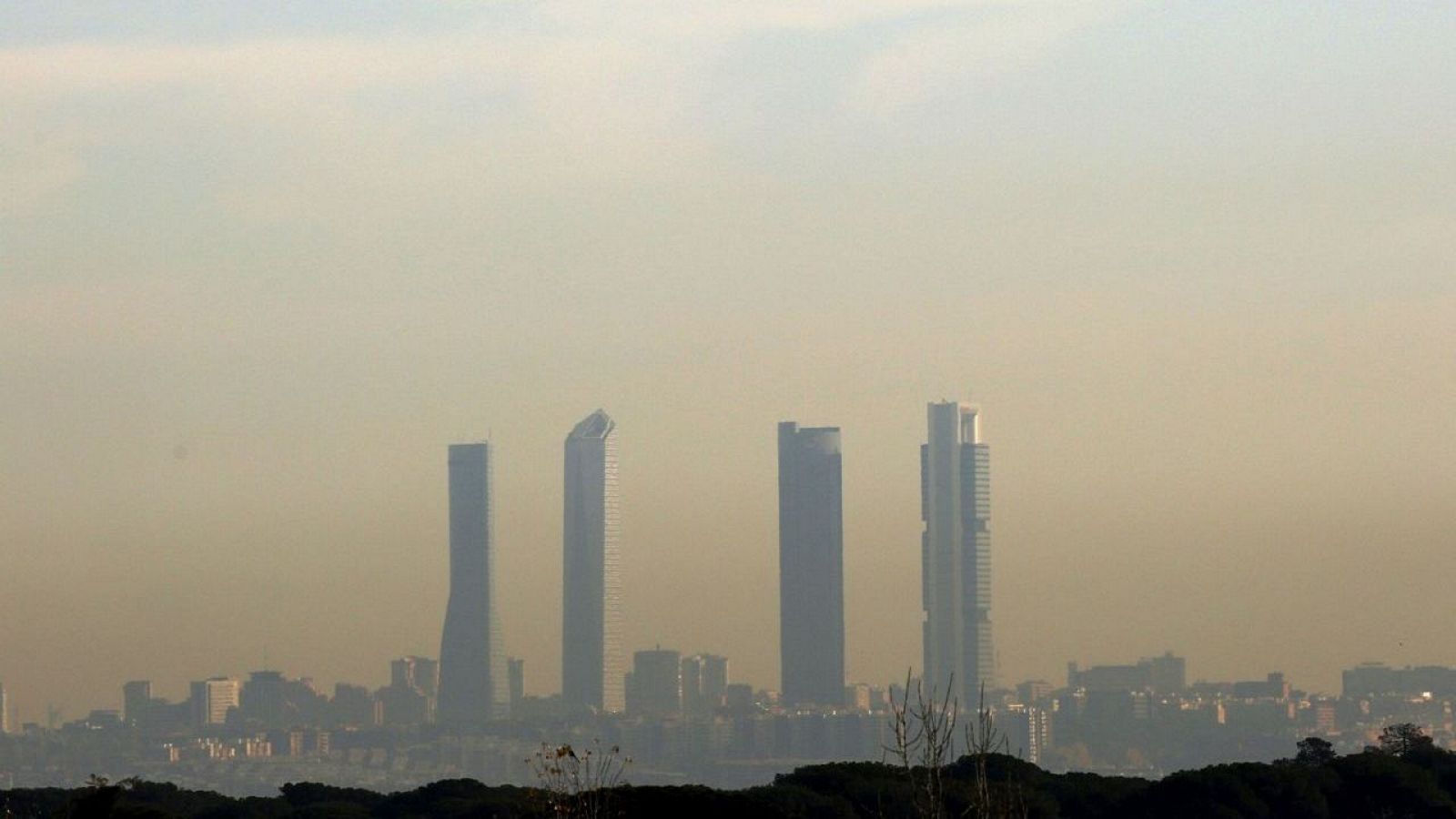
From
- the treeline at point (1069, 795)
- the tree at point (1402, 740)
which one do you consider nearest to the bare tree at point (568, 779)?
the treeline at point (1069, 795)

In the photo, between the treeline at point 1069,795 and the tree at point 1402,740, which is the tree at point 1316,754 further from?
the treeline at point 1069,795

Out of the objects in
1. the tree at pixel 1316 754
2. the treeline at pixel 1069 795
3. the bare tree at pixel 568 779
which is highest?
the bare tree at pixel 568 779

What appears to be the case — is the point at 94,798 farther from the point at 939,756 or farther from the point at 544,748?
the point at 939,756

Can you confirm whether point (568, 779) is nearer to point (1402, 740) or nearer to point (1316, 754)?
point (1316, 754)

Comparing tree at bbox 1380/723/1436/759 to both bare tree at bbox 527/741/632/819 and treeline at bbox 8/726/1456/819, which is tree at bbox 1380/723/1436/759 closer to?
treeline at bbox 8/726/1456/819

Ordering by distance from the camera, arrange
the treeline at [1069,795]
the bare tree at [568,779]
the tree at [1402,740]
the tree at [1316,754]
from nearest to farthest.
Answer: the bare tree at [568,779], the treeline at [1069,795], the tree at [1316,754], the tree at [1402,740]

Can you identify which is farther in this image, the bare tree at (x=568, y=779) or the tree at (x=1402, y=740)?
Answer: the tree at (x=1402, y=740)

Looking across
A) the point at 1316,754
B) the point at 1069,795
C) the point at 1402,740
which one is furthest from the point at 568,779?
the point at 1402,740

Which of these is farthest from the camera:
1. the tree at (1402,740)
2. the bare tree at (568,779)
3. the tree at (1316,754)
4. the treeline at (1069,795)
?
the tree at (1402,740)

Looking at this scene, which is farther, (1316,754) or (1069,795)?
(1316,754)

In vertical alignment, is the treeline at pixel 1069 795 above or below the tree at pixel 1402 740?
below

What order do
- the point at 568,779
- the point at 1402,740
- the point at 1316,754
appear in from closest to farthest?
the point at 568,779 → the point at 1316,754 → the point at 1402,740

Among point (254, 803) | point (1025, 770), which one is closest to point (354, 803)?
point (254, 803)
